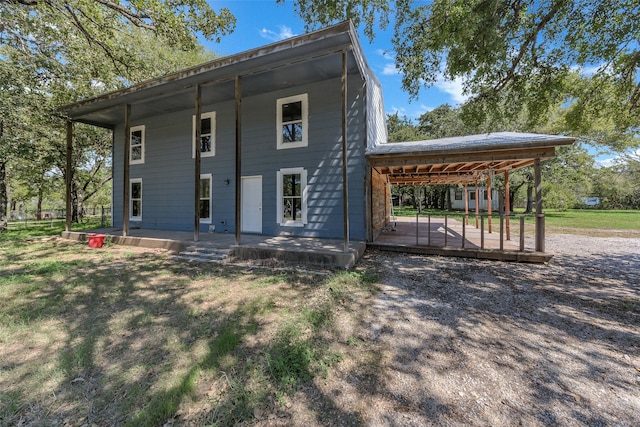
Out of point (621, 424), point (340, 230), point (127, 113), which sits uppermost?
point (127, 113)

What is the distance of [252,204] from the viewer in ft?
27.5

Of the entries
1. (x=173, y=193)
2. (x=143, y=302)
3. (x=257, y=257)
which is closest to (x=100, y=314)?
(x=143, y=302)

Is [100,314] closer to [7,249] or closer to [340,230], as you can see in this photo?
[340,230]

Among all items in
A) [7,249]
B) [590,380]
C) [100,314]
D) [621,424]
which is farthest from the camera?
[7,249]

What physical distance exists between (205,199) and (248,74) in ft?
15.4

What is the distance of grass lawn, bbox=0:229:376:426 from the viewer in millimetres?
1788

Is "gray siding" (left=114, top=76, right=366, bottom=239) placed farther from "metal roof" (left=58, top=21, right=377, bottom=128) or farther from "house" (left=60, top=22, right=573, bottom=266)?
"metal roof" (left=58, top=21, right=377, bottom=128)

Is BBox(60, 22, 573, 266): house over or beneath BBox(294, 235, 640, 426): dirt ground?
over

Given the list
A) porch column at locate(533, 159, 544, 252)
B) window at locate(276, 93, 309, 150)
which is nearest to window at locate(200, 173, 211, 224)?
window at locate(276, 93, 309, 150)

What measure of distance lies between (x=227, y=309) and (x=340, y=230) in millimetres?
4375

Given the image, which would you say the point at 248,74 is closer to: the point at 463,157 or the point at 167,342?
the point at 463,157

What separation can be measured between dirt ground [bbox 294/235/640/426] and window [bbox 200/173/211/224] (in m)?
6.73

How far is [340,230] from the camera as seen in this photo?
285 inches

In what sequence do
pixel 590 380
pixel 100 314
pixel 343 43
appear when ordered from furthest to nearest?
pixel 343 43
pixel 100 314
pixel 590 380
